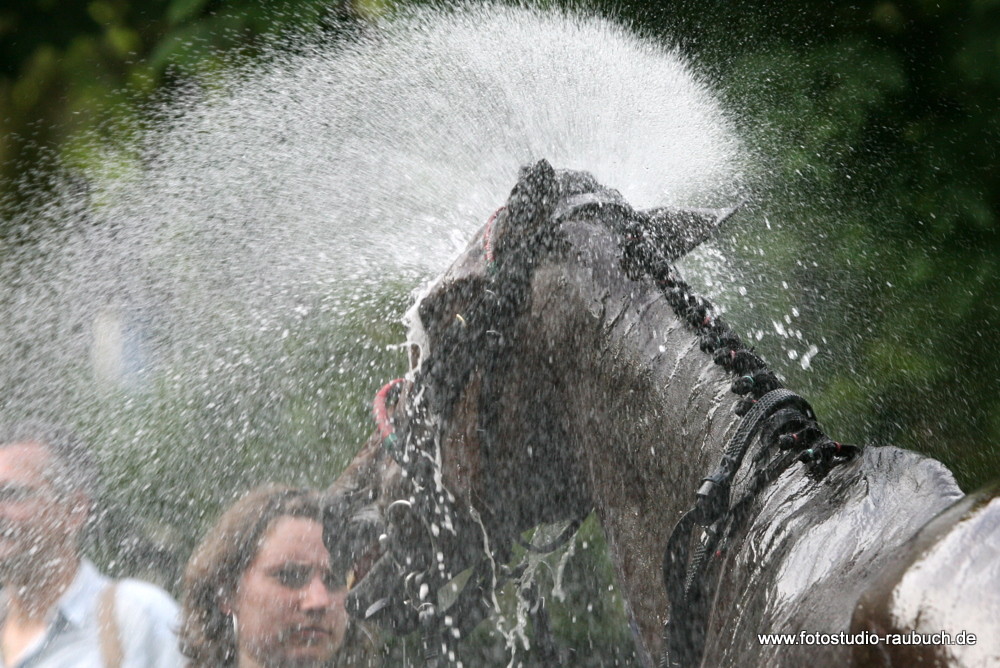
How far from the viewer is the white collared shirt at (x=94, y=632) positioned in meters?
2.12

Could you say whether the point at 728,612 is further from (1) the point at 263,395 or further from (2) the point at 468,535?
(1) the point at 263,395

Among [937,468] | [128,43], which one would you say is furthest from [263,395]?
[937,468]

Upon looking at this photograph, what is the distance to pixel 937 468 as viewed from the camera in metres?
0.89

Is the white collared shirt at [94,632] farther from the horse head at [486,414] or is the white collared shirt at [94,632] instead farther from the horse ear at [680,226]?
the horse ear at [680,226]

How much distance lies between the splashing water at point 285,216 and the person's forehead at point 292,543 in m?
0.64

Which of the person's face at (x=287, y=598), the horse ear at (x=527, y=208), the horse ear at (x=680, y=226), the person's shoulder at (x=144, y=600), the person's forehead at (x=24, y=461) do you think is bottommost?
the person's shoulder at (x=144, y=600)

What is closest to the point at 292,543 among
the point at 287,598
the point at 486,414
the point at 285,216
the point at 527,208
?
the point at 287,598

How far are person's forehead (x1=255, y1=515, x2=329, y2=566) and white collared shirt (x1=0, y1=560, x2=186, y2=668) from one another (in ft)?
1.15

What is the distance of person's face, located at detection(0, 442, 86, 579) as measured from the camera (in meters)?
2.00

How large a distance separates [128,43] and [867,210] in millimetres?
2126

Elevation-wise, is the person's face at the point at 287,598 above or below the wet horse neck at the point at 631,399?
below

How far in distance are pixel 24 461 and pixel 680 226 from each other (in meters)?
1.54

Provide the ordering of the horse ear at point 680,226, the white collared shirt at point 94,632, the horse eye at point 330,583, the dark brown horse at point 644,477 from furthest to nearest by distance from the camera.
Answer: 1. the white collared shirt at point 94,632
2. the horse eye at point 330,583
3. the horse ear at point 680,226
4. the dark brown horse at point 644,477

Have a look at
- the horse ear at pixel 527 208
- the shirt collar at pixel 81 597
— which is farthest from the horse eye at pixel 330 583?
the horse ear at pixel 527 208
